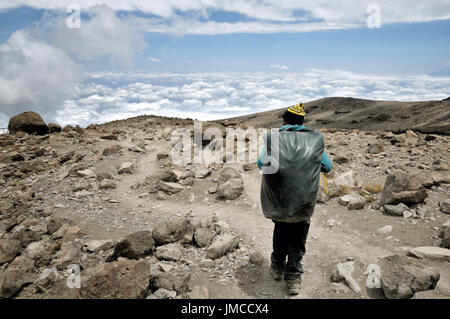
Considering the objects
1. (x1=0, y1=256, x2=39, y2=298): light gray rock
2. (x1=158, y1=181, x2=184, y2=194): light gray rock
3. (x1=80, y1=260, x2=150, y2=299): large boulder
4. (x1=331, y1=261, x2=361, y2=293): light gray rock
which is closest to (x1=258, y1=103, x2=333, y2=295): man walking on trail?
(x1=331, y1=261, x2=361, y2=293): light gray rock

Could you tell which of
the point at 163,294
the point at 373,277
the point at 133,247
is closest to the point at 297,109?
the point at 373,277

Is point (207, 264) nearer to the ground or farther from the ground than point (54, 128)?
nearer to the ground

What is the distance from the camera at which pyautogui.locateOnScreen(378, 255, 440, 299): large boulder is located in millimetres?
3662

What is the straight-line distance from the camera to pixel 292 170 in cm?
345

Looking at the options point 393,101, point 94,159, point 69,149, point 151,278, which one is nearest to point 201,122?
point 94,159

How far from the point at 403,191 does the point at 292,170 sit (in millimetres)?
4432

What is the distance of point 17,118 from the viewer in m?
15.6

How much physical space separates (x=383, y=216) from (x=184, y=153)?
699 centimetres

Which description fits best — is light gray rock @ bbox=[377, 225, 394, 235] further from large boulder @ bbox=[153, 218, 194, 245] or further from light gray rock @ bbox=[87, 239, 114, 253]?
light gray rock @ bbox=[87, 239, 114, 253]

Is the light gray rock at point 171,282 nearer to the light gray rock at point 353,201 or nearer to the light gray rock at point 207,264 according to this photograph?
the light gray rock at point 207,264

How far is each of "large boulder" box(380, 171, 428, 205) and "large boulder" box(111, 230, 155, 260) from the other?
523cm

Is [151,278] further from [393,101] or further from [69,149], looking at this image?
[393,101]

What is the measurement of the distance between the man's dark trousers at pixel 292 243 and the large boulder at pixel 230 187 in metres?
3.74

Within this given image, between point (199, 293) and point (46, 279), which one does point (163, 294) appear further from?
point (46, 279)
